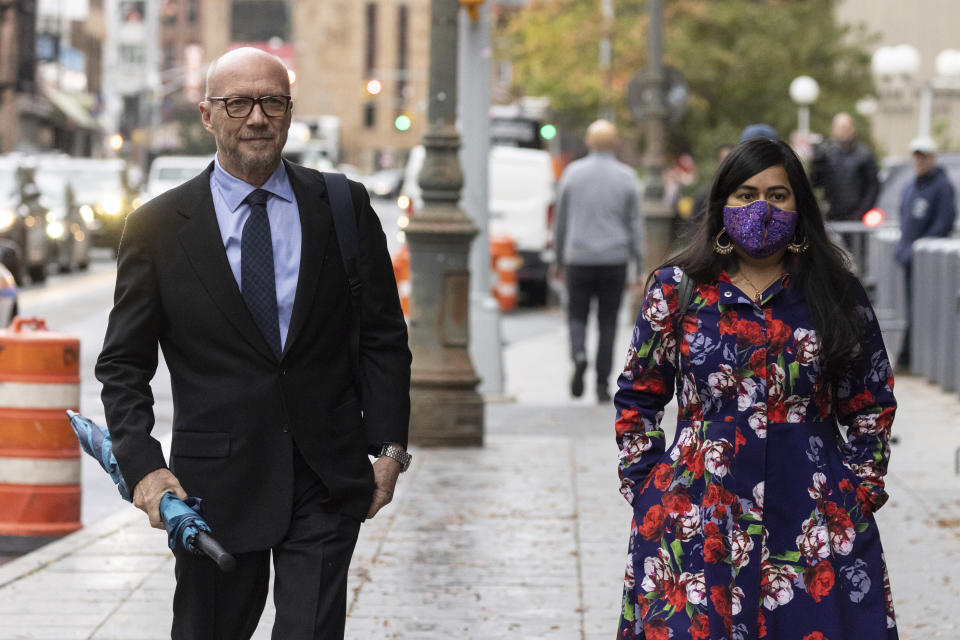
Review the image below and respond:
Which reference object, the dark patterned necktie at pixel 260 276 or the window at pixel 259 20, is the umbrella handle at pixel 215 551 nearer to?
the dark patterned necktie at pixel 260 276

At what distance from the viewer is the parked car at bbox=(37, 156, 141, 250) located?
38.9m

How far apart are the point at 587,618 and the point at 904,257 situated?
9.93m

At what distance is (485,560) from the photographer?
25.6 ft

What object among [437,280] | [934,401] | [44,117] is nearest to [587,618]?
[437,280]

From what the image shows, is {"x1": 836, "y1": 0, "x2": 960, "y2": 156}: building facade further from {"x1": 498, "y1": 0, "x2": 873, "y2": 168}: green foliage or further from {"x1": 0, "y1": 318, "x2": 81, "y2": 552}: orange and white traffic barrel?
{"x1": 0, "y1": 318, "x2": 81, "y2": 552}: orange and white traffic barrel

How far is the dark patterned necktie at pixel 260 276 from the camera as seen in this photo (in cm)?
416

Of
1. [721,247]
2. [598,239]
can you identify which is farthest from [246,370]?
[598,239]

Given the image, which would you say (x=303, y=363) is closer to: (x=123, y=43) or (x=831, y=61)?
(x=831, y=61)

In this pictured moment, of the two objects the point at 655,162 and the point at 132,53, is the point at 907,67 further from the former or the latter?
the point at 132,53

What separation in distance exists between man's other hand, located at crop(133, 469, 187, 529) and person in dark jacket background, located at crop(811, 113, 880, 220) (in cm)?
1326

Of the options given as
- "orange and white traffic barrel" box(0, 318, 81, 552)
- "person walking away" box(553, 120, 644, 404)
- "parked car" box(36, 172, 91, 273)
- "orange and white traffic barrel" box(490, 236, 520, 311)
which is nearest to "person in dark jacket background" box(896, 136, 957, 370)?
"person walking away" box(553, 120, 644, 404)

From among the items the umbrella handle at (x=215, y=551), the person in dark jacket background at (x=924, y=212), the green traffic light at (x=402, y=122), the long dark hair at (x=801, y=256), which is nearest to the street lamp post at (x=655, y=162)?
the green traffic light at (x=402, y=122)

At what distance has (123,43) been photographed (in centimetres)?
12975

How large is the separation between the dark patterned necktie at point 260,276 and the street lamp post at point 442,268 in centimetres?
703
